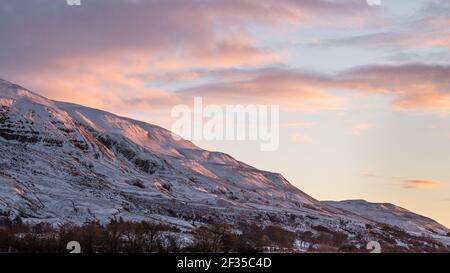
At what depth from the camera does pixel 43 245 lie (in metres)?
91.2
